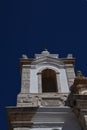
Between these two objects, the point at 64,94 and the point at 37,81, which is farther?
the point at 37,81

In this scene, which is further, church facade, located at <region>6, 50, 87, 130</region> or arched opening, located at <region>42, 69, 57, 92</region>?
arched opening, located at <region>42, 69, 57, 92</region>

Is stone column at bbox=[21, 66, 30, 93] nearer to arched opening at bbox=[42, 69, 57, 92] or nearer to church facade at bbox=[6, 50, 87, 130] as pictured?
church facade at bbox=[6, 50, 87, 130]

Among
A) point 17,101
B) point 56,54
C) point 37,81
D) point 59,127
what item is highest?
point 56,54

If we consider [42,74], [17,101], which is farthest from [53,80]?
[17,101]

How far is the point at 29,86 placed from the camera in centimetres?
1839

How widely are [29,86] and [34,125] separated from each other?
3839 millimetres

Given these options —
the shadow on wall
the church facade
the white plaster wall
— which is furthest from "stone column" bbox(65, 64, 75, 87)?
the shadow on wall

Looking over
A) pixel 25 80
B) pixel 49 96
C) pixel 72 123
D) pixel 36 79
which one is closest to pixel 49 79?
pixel 36 79

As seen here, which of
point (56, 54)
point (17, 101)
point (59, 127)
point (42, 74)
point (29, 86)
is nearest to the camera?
point (59, 127)

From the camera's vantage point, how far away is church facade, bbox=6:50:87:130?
14.8m

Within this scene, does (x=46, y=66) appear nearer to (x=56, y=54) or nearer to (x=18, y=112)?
(x=56, y=54)

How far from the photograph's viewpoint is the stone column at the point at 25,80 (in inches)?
711

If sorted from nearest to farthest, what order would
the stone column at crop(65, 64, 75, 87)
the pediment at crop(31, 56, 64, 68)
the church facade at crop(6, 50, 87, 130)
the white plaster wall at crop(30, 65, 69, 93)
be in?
the church facade at crop(6, 50, 87, 130) < the white plaster wall at crop(30, 65, 69, 93) < the stone column at crop(65, 64, 75, 87) < the pediment at crop(31, 56, 64, 68)

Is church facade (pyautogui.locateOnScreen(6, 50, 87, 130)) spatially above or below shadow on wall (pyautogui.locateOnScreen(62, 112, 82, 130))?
above
